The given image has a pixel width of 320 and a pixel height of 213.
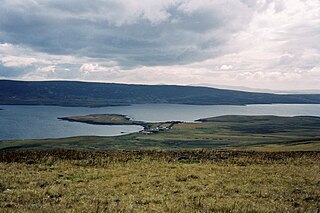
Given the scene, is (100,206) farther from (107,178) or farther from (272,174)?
(272,174)

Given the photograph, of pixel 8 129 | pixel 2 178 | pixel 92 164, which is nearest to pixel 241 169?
pixel 92 164

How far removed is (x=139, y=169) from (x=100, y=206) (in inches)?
440

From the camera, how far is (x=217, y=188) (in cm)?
1673

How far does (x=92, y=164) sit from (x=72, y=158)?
3656mm

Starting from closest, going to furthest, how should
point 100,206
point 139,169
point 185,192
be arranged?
1. point 100,206
2. point 185,192
3. point 139,169

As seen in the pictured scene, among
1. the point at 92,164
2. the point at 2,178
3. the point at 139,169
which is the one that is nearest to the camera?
the point at 2,178

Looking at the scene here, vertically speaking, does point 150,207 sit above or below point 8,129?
above

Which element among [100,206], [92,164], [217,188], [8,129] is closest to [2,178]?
[92,164]

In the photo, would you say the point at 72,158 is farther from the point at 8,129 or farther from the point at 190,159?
the point at 8,129

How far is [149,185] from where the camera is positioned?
1734 centimetres

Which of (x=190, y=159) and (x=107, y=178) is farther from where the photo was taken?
(x=190, y=159)

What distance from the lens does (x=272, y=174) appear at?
21516mm

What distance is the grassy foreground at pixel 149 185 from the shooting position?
12469mm

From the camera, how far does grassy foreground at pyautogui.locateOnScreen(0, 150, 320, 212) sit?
40.9 feet
